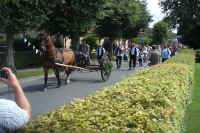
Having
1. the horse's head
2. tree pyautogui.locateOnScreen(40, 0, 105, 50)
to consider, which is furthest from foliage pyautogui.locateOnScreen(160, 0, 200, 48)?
the horse's head

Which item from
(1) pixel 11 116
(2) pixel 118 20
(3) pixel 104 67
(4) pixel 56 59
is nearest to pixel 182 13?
(2) pixel 118 20

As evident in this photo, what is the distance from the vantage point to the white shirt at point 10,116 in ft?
7.30

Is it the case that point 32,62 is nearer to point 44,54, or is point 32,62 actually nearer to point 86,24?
point 86,24

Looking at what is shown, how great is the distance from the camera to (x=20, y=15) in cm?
1352

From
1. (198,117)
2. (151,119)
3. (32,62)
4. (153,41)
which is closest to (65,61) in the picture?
(198,117)

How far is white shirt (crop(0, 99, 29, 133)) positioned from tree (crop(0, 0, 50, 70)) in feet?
37.1

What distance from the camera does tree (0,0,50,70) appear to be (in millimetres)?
12984

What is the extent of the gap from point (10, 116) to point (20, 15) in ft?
39.5

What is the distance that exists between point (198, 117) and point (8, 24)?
9.74 meters

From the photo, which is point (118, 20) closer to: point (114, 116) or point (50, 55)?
point (50, 55)

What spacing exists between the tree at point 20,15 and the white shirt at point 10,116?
11.3 metres

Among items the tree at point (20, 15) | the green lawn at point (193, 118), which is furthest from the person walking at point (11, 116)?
the tree at point (20, 15)

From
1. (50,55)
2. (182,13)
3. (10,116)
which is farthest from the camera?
(182,13)

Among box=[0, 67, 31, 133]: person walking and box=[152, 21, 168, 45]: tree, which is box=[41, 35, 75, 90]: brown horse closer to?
box=[0, 67, 31, 133]: person walking
